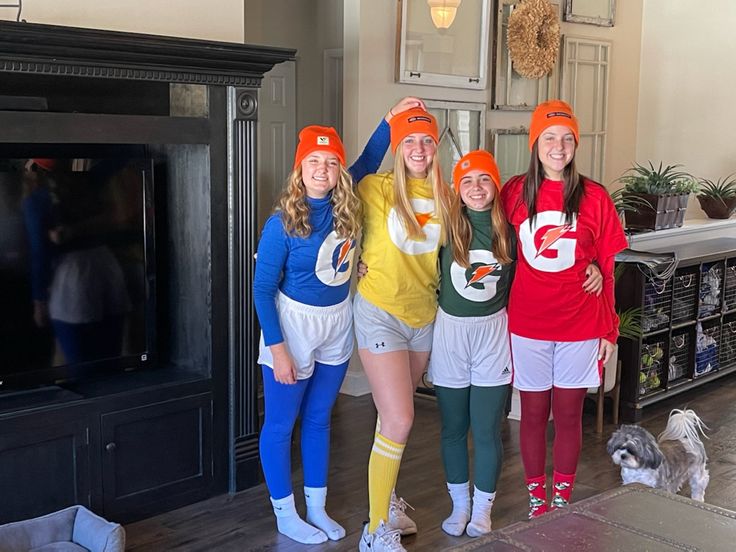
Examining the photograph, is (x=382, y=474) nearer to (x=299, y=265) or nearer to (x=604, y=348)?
(x=299, y=265)

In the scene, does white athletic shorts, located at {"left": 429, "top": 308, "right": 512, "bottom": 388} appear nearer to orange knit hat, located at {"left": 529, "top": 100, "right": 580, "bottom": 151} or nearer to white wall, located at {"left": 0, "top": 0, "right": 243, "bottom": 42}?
orange knit hat, located at {"left": 529, "top": 100, "right": 580, "bottom": 151}

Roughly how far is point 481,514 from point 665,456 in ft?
2.55

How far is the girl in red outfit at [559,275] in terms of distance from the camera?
120 inches

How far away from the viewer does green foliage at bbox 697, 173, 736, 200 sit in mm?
6271

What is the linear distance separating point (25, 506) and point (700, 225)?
440 cm

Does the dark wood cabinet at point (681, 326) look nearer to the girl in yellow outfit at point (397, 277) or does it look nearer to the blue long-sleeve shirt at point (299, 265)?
the girl in yellow outfit at point (397, 277)

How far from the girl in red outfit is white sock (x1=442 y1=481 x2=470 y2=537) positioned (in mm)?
320

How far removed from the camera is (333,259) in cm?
310

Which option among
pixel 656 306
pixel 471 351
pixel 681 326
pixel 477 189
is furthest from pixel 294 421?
pixel 681 326

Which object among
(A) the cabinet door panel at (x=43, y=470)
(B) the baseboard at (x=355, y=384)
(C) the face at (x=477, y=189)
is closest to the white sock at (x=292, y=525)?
(A) the cabinet door panel at (x=43, y=470)

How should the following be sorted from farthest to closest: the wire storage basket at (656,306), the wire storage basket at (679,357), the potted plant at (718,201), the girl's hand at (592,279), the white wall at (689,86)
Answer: the white wall at (689,86)
the potted plant at (718,201)
the wire storage basket at (679,357)
the wire storage basket at (656,306)
the girl's hand at (592,279)

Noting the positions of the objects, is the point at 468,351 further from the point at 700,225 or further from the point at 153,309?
the point at 700,225

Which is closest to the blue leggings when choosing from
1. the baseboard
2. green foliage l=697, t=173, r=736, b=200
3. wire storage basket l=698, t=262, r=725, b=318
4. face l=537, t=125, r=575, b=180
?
face l=537, t=125, r=575, b=180

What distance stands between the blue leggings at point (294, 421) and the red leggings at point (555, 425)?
667 millimetres
